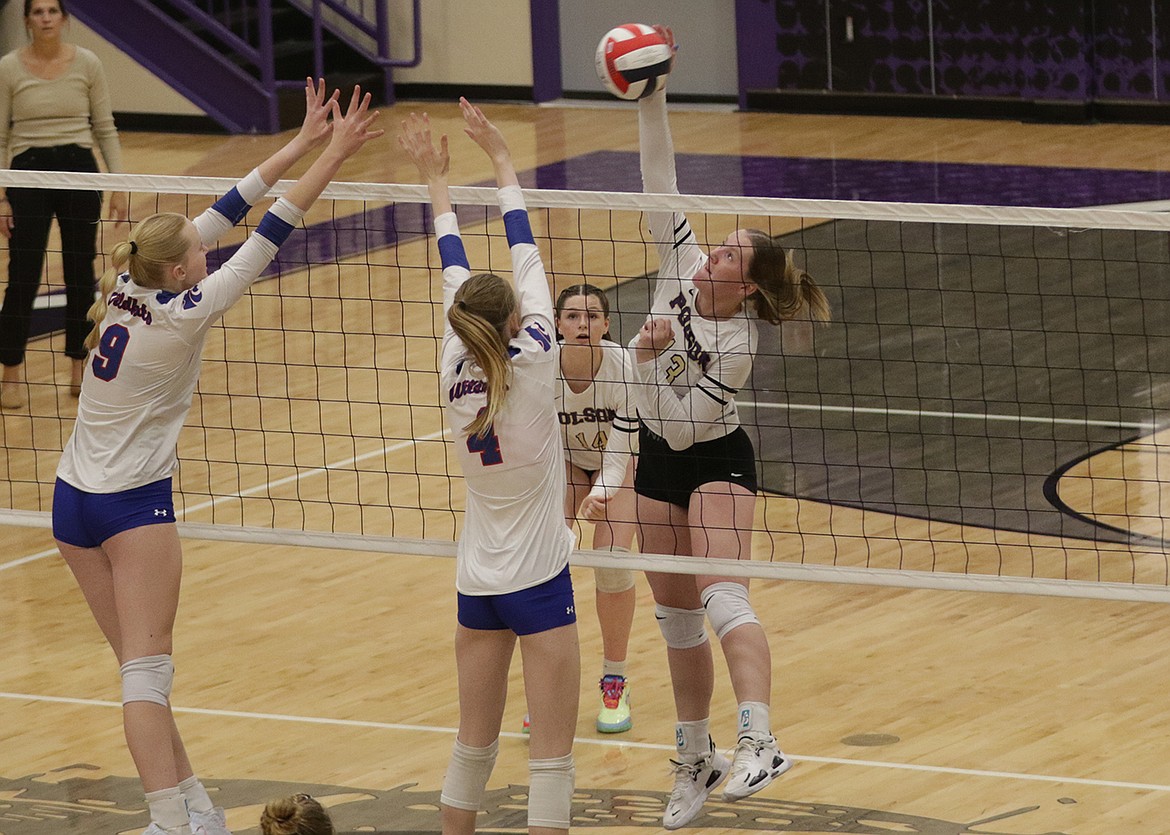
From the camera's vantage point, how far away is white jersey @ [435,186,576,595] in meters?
4.68

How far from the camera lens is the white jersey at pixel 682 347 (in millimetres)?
5355

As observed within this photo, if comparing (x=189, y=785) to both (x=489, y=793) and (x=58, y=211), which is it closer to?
(x=489, y=793)

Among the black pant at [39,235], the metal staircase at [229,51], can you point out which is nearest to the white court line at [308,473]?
the black pant at [39,235]

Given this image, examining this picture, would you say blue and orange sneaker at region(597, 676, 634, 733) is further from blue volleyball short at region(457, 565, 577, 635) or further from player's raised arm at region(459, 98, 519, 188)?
player's raised arm at region(459, 98, 519, 188)

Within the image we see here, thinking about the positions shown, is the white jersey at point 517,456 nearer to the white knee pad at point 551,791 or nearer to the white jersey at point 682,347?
the white knee pad at point 551,791

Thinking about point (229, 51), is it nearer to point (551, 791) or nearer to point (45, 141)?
Result: point (45, 141)

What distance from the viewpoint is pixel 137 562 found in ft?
16.6

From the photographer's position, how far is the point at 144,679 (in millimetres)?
5070

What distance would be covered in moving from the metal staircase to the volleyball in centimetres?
1362

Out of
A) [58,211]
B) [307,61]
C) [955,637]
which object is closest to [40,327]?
[58,211]

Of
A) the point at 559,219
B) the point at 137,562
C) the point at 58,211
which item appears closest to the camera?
the point at 137,562

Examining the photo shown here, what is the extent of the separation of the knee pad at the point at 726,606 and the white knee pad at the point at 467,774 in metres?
0.78

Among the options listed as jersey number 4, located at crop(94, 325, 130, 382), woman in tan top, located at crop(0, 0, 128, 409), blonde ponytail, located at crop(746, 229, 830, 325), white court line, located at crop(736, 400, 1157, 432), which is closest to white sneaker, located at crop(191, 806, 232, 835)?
jersey number 4, located at crop(94, 325, 130, 382)

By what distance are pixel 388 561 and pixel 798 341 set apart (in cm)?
287
